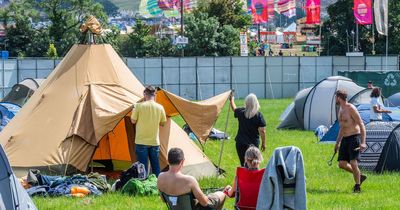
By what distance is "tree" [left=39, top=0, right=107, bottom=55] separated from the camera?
242 feet

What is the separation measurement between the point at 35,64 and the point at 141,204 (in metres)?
34.2

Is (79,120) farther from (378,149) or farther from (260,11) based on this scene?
(260,11)

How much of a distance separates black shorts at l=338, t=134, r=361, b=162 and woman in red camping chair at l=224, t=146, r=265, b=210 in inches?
155

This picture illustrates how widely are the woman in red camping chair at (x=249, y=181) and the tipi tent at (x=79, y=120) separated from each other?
566cm

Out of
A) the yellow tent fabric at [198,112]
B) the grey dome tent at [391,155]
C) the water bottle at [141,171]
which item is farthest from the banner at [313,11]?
the water bottle at [141,171]

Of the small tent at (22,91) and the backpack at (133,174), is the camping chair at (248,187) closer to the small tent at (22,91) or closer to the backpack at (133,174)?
the backpack at (133,174)

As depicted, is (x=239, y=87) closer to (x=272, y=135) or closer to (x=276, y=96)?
(x=276, y=96)

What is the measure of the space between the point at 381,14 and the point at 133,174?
25860 mm

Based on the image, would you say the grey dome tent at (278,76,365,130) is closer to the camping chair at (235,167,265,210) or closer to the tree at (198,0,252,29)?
the camping chair at (235,167,265,210)

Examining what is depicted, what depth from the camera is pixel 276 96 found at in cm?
5084

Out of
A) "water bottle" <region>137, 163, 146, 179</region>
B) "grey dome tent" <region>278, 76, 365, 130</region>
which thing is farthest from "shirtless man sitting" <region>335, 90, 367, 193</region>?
"grey dome tent" <region>278, 76, 365, 130</region>

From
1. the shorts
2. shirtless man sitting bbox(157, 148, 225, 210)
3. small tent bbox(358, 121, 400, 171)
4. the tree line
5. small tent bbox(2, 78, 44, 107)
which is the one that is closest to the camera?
shirtless man sitting bbox(157, 148, 225, 210)

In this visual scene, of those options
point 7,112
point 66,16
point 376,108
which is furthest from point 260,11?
point 376,108

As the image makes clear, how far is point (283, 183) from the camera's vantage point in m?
Answer: 10.2
